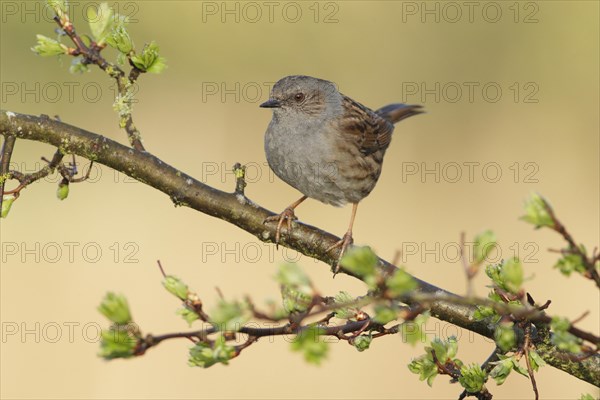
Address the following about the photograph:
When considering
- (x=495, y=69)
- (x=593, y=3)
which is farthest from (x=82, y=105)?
(x=593, y=3)

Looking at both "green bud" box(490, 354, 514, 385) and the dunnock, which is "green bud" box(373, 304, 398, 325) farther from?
the dunnock

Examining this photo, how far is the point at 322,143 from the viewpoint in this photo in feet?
16.7

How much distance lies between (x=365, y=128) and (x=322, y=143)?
1.78 ft

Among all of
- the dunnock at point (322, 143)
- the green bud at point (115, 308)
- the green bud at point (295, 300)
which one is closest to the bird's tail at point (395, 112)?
the dunnock at point (322, 143)

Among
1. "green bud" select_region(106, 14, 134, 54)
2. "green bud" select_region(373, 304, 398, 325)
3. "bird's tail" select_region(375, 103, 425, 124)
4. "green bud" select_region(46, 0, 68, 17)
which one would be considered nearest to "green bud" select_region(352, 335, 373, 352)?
"green bud" select_region(373, 304, 398, 325)

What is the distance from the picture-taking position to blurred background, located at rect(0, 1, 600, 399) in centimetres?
710

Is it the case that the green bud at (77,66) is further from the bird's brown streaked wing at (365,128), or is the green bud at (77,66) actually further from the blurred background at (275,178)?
the blurred background at (275,178)

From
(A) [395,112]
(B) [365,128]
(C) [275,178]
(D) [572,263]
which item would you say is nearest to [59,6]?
(D) [572,263]

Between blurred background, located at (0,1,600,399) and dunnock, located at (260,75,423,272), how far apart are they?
160cm

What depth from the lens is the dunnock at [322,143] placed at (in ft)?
16.1

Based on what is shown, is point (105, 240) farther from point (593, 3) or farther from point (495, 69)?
point (593, 3)

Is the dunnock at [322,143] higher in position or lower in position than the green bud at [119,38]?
higher

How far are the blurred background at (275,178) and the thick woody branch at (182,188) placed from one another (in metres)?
3.38

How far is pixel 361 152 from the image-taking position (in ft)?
17.4
